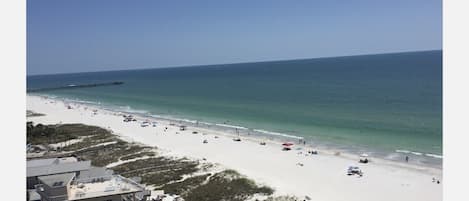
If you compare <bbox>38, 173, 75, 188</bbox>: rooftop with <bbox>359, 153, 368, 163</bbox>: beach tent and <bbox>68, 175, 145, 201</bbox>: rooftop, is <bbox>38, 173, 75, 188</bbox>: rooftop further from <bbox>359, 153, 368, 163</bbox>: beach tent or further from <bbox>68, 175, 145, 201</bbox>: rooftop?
<bbox>359, 153, 368, 163</bbox>: beach tent

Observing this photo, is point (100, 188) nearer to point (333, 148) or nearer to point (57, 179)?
point (57, 179)

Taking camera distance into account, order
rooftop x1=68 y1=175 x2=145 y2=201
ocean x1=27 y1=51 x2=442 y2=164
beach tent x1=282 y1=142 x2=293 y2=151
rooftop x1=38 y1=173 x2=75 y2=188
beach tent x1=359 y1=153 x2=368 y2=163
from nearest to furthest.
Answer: rooftop x1=68 y1=175 x2=145 y2=201 < rooftop x1=38 y1=173 x2=75 y2=188 < beach tent x1=359 y1=153 x2=368 y2=163 < beach tent x1=282 y1=142 x2=293 y2=151 < ocean x1=27 y1=51 x2=442 y2=164

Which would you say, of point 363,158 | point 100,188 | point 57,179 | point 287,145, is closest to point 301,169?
point 363,158

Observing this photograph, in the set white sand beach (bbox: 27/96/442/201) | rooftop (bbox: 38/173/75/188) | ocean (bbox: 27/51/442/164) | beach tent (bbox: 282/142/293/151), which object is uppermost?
ocean (bbox: 27/51/442/164)

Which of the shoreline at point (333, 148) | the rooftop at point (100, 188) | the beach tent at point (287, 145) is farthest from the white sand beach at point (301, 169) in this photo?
the rooftop at point (100, 188)

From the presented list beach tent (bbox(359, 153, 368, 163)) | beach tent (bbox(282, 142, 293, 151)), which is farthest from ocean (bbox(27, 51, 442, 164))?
beach tent (bbox(282, 142, 293, 151))

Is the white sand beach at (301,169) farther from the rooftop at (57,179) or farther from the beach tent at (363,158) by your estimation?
the rooftop at (57,179)
